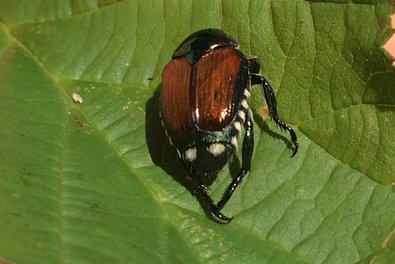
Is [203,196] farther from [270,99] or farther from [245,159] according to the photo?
[270,99]

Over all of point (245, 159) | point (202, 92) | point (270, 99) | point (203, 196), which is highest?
point (202, 92)

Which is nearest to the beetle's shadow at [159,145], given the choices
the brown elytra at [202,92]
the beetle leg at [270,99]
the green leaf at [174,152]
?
the green leaf at [174,152]

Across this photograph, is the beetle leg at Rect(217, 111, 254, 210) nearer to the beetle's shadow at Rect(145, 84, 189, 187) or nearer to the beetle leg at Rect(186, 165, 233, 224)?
the beetle leg at Rect(186, 165, 233, 224)

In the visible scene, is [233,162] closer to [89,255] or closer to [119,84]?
[119,84]

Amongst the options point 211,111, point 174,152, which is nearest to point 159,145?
point 174,152

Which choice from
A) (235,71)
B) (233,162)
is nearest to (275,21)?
(235,71)

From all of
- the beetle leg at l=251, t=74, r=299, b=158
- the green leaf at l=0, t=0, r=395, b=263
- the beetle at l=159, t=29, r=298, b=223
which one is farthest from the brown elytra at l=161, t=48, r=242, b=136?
the green leaf at l=0, t=0, r=395, b=263
